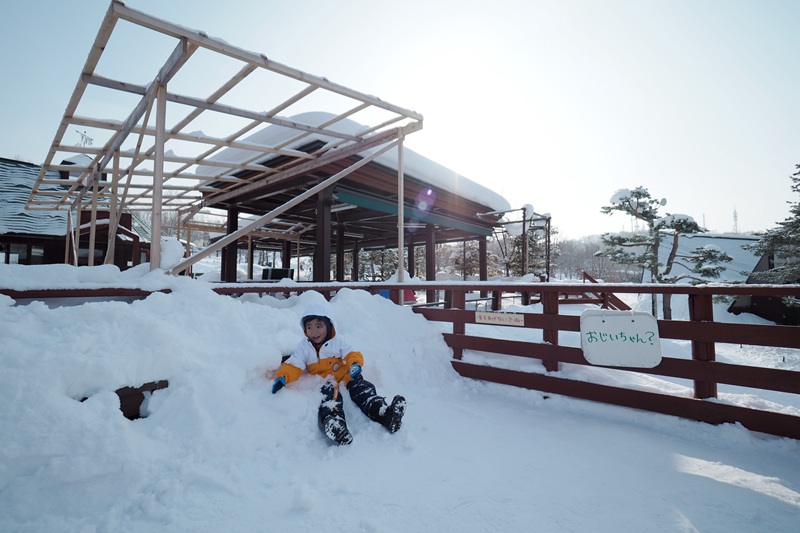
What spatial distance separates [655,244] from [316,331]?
58.6ft

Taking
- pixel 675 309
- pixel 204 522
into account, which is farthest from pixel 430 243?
pixel 675 309

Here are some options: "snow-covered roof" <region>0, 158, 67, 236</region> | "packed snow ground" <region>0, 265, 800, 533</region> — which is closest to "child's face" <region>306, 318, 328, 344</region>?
"packed snow ground" <region>0, 265, 800, 533</region>

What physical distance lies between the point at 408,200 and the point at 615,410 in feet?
25.5

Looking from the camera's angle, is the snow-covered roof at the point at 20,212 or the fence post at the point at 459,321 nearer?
the fence post at the point at 459,321

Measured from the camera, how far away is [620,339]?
3246 millimetres

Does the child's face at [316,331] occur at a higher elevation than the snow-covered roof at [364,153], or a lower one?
lower

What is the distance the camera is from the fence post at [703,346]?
3008mm

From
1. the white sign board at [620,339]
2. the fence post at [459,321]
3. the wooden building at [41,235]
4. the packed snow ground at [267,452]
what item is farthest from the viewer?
the wooden building at [41,235]

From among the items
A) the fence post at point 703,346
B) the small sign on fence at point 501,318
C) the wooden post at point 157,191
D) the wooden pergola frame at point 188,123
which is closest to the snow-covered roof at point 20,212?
the wooden pergola frame at point 188,123

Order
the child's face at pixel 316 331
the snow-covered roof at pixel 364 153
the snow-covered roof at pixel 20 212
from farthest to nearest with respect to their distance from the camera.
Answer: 1. the snow-covered roof at pixel 20 212
2. the snow-covered roof at pixel 364 153
3. the child's face at pixel 316 331

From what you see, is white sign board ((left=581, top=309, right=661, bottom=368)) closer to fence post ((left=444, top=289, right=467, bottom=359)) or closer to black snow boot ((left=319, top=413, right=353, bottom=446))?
fence post ((left=444, top=289, right=467, bottom=359))

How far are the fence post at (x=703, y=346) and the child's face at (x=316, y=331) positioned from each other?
128 inches

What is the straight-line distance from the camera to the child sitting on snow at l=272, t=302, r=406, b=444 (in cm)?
Answer: 268

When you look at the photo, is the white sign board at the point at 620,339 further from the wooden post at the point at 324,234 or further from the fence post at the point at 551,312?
the wooden post at the point at 324,234
